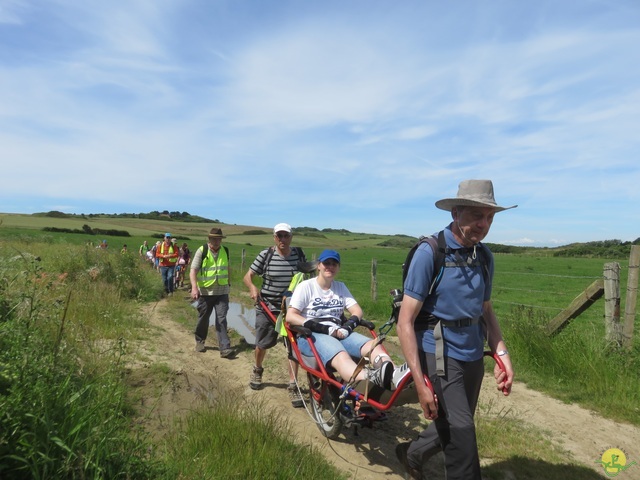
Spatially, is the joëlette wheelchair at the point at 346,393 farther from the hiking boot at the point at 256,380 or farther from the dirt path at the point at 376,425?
the hiking boot at the point at 256,380

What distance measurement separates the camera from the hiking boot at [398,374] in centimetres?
306

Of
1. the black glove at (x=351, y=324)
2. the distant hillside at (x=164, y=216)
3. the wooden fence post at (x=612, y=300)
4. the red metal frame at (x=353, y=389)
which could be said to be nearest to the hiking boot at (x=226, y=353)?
the red metal frame at (x=353, y=389)

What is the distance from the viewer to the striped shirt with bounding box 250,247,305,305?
19.4 feet

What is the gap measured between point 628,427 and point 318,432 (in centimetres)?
332

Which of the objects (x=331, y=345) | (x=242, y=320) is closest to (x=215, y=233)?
(x=331, y=345)

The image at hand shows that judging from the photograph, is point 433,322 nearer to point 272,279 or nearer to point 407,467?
point 407,467

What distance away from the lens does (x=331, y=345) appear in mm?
4082

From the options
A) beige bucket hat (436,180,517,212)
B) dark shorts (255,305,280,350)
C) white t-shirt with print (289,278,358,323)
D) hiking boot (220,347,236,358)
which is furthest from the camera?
hiking boot (220,347,236,358)

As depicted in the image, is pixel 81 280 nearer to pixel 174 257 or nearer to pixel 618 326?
pixel 174 257

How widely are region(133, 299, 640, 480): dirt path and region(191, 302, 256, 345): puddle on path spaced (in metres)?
1.62

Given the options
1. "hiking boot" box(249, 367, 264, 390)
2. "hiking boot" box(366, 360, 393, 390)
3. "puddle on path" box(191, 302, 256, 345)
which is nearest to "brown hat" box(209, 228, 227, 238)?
"puddle on path" box(191, 302, 256, 345)

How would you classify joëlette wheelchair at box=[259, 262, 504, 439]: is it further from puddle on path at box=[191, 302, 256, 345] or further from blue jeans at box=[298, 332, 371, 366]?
puddle on path at box=[191, 302, 256, 345]

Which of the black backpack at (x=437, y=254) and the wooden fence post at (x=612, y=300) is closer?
the black backpack at (x=437, y=254)

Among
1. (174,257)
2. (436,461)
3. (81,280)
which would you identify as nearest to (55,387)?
(436,461)
